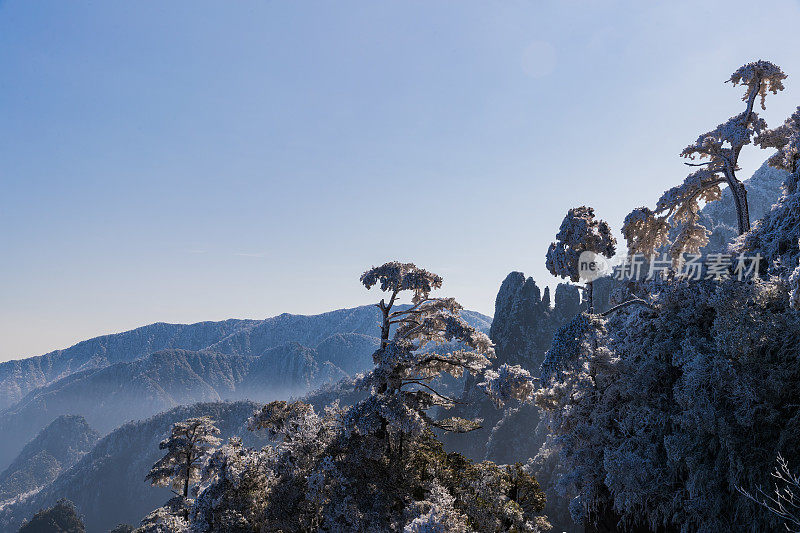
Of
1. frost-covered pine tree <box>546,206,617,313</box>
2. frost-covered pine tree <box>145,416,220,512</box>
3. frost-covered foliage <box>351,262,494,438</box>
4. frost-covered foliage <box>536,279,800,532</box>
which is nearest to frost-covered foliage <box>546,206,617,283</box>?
frost-covered pine tree <box>546,206,617,313</box>

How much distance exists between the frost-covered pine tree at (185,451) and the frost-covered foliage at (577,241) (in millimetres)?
18719

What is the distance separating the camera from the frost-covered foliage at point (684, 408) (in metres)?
10.3

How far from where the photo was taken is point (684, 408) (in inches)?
458

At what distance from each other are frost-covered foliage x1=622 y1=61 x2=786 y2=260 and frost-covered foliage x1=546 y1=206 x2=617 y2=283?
3407 millimetres

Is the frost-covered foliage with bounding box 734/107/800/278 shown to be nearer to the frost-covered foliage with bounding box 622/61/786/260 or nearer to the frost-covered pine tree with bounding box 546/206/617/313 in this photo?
the frost-covered foliage with bounding box 622/61/786/260

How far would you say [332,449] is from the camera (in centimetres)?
1270

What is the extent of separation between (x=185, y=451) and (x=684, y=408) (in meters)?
22.0

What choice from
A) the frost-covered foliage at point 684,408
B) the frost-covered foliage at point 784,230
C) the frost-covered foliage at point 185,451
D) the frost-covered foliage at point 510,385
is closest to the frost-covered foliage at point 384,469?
the frost-covered foliage at point 510,385

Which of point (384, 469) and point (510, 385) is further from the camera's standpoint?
point (384, 469)

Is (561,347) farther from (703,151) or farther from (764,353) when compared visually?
(703,151)

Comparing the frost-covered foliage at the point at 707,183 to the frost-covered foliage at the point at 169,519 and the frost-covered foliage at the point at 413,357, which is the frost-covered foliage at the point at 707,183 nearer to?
the frost-covered foliage at the point at 413,357

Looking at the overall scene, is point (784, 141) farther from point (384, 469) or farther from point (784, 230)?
point (384, 469)

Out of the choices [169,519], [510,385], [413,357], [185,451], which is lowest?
[169,519]

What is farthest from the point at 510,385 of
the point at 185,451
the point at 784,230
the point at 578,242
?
the point at 185,451
